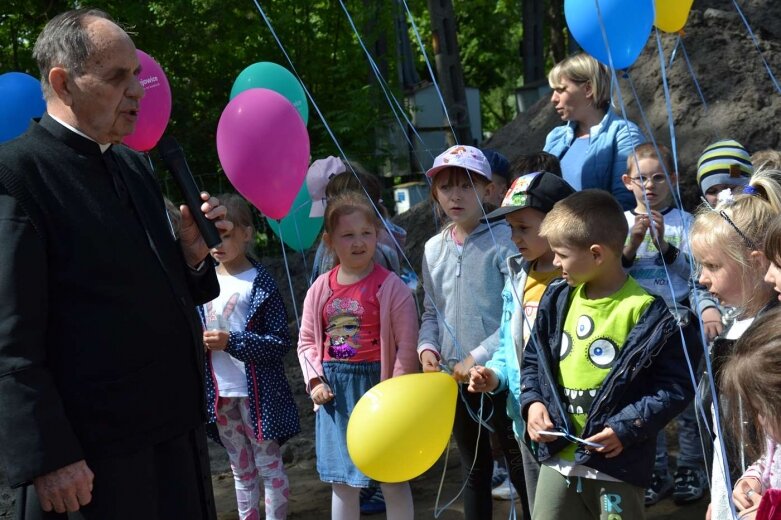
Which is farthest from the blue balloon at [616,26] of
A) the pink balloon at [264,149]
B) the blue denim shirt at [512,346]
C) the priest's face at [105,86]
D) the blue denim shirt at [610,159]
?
the priest's face at [105,86]

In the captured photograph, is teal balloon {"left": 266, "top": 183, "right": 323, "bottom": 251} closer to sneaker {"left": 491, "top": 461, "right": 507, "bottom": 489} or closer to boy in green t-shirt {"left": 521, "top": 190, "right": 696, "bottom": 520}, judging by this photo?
A: sneaker {"left": 491, "top": 461, "right": 507, "bottom": 489}

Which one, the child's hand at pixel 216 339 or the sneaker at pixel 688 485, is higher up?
the child's hand at pixel 216 339

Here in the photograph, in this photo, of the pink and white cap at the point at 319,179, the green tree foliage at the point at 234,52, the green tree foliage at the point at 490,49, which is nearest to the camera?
the pink and white cap at the point at 319,179

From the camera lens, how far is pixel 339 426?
3967mm

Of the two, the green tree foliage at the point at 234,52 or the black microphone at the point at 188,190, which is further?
the green tree foliage at the point at 234,52

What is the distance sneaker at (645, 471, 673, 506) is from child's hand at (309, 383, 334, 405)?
1.64 metres

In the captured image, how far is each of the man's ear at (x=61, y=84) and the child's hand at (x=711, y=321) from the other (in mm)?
2480

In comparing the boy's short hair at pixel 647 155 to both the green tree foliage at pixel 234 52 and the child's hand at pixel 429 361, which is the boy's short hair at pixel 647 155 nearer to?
the child's hand at pixel 429 361

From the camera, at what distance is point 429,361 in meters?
3.76

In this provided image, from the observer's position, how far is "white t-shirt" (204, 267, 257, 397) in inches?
168

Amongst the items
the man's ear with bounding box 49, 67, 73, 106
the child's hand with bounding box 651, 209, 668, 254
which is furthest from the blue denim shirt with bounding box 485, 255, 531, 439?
the man's ear with bounding box 49, 67, 73, 106

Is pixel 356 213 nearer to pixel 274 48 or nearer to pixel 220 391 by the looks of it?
pixel 220 391

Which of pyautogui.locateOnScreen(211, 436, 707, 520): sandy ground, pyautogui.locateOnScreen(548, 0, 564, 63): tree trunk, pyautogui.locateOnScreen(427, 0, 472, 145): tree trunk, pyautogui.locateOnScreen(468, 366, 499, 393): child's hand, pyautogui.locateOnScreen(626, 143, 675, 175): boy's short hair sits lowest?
pyautogui.locateOnScreen(211, 436, 707, 520): sandy ground

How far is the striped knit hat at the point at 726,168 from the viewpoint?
4.12 meters
